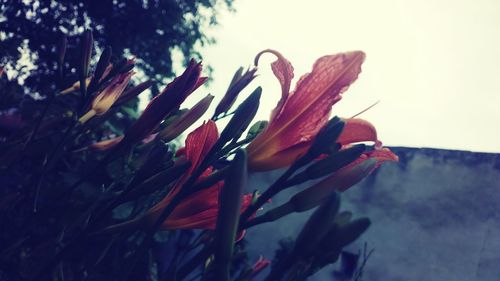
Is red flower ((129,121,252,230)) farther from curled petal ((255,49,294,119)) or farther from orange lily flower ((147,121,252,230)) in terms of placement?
curled petal ((255,49,294,119))

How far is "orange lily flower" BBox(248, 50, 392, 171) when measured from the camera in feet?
2.15

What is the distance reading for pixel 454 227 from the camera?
15.1ft

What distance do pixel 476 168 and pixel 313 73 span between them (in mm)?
4616

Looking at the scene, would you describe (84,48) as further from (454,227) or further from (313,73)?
(454,227)

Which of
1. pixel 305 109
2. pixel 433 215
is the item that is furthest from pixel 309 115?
pixel 433 215

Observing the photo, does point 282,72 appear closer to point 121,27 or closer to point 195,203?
point 195,203

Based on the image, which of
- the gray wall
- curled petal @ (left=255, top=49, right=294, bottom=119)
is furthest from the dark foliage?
curled petal @ (left=255, top=49, right=294, bottom=119)

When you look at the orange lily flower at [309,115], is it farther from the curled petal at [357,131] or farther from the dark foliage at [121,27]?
the dark foliage at [121,27]

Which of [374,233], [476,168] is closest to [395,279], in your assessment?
[374,233]

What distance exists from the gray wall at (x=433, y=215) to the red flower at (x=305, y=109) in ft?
14.7

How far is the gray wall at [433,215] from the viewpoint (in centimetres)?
442

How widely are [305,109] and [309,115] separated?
1cm

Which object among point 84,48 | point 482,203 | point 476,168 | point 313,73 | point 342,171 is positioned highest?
point 84,48

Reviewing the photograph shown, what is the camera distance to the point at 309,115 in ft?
2.15
